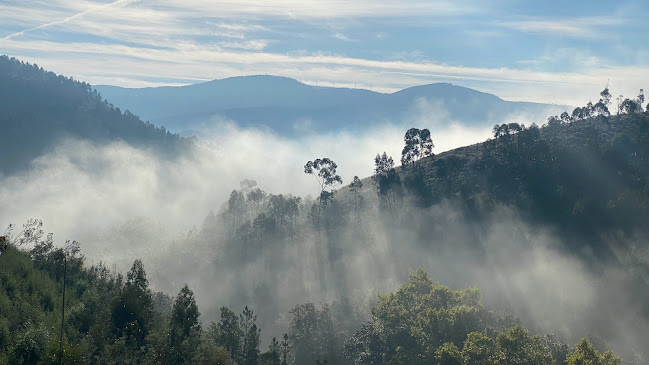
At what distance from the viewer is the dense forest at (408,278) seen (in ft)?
263

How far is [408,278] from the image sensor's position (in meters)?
153

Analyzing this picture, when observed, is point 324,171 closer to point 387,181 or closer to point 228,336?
point 387,181

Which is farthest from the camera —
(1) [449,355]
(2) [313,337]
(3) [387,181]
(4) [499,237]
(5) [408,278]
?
(3) [387,181]

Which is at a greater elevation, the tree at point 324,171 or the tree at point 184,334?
the tree at point 324,171

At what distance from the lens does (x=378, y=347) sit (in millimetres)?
101750

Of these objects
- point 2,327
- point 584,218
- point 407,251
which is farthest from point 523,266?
point 2,327

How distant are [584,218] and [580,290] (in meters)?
27.4

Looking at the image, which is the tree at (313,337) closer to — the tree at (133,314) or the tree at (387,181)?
the tree at (133,314)

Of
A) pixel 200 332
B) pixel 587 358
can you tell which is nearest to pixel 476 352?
pixel 587 358

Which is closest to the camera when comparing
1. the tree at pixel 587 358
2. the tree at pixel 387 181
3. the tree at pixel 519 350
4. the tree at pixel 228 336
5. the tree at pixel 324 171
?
the tree at pixel 587 358

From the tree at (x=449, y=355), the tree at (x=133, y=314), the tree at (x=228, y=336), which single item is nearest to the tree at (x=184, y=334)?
the tree at (x=228, y=336)

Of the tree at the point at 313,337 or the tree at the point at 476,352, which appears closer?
the tree at the point at 476,352

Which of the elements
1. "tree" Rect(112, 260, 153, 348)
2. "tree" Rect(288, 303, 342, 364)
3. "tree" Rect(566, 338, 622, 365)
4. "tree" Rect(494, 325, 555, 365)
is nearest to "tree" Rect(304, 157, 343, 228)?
"tree" Rect(288, 303, 342, 364)

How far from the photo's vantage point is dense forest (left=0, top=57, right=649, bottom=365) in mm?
80250
